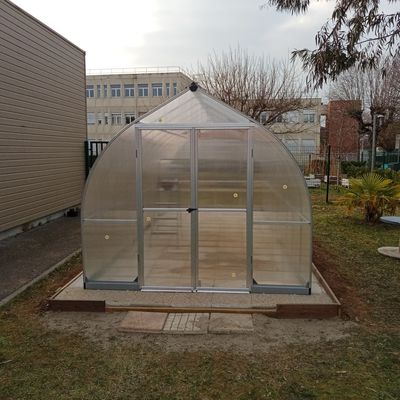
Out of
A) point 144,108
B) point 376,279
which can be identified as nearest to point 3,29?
point 376,279

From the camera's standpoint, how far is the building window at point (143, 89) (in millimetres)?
46750

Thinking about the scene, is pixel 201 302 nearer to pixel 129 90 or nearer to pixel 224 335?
pixel 224 335

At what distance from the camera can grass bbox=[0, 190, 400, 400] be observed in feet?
11.7

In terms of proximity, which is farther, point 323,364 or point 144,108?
point 144,108

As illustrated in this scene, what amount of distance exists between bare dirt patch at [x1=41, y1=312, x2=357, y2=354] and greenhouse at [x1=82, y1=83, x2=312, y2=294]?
78 cm

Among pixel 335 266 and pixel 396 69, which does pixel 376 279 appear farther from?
pixel 396 69

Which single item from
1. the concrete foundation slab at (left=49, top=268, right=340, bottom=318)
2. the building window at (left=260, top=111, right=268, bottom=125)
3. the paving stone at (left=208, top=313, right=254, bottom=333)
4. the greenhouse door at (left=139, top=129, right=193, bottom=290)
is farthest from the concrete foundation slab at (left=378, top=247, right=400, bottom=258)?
the building window at (left=260, top=111, right=268, bottom=125)

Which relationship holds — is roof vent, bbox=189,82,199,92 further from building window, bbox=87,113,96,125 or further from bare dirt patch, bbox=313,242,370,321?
building window, bbox=87,113,96,125

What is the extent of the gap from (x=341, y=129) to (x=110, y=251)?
2932 cm

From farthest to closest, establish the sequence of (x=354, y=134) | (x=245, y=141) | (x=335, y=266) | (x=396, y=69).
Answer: (x=354, y=134) → (x=396, y=69) → (x=335, y=266) → (x=245, y=141)

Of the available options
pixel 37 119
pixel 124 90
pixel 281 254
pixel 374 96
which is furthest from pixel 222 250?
pixel 124 90

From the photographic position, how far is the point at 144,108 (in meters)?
47.4

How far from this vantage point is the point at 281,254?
5.61 m

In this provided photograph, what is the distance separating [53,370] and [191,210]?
262 cm
